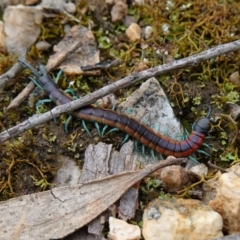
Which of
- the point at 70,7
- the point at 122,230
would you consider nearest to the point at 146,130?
the point at 122,230

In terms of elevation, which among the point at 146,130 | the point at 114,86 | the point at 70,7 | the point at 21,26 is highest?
the point at 70,7

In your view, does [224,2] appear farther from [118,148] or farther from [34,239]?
[34,239]

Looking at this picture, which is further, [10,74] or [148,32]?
[148,32]

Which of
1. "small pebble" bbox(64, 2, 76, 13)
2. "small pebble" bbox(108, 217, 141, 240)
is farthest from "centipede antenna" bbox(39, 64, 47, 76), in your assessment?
"small pebble" bbox(108, 217, 141, 240)

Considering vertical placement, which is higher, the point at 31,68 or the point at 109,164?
the point at 31,68

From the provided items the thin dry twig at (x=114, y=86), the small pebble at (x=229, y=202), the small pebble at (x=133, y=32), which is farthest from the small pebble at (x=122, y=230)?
the small pebble at (x=133, y=32)

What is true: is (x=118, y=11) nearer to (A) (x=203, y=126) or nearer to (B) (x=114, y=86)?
(B) (x=114, y=86)

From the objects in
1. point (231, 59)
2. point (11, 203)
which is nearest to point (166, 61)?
point (231, 59)

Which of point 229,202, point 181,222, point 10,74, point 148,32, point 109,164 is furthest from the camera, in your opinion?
point 148,32
